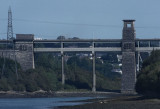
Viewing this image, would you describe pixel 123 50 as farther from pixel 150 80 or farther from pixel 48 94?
pixel 150 80

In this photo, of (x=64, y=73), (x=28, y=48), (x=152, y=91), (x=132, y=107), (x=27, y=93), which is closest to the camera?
(x=132, y=107)

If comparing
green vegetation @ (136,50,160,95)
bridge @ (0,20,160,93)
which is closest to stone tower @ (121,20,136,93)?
bridge @ (0,20,160,93)

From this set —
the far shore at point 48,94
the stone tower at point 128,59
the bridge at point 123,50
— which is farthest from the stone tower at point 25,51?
the stone tower at point 128,59

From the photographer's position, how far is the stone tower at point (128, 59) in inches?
5792

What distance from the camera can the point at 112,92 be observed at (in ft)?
503

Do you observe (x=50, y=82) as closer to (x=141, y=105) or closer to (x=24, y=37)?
(x=24, y=37)

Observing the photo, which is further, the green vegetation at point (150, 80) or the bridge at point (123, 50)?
the bridge at point (123, 50)

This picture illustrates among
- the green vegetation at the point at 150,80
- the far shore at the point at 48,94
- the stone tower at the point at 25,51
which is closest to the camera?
the green vegetation at the point at 150,80

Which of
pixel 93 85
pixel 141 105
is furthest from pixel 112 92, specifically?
pixel 141 105

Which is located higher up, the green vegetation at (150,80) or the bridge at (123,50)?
the bridge at (123,50)

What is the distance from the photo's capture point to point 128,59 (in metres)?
149

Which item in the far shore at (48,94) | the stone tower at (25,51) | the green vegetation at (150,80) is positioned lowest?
the far shore at (48,94)

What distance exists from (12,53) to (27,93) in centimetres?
1204

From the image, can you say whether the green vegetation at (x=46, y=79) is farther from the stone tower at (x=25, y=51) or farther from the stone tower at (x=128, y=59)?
the stone tower at (x=128, y=59)
